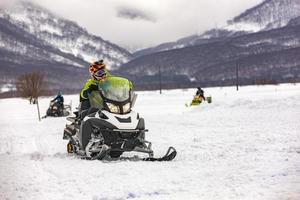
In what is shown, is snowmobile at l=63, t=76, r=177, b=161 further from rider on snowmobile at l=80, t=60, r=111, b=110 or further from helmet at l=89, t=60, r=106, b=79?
helmet at l=89, t=60, r=106, b=79

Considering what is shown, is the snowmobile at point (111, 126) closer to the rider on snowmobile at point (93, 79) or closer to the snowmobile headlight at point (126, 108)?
the snowmobile headlight at point (126, 108)

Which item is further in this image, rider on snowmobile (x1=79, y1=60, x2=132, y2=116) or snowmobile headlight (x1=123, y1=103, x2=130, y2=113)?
rider on snowmobile (x1=79, y1=60, x2=132, y2=116)

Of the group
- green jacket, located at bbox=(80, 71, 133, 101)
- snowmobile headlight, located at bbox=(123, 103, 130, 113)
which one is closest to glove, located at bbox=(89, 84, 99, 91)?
green jacket, located at bbox=(80, 71, 133, 101)

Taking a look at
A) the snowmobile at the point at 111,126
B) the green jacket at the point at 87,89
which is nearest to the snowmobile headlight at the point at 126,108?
the snowmobile at the point at 111,126

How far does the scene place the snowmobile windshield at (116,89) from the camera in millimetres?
9664

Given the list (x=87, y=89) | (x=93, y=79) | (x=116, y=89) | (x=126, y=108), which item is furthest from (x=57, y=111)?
(x=126, y=108)

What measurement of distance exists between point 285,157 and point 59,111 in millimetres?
26332

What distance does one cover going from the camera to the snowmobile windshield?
966cm

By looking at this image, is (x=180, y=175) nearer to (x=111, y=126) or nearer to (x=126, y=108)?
(x=111, y=126)

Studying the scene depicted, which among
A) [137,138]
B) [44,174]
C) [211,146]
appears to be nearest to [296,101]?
[211,146]

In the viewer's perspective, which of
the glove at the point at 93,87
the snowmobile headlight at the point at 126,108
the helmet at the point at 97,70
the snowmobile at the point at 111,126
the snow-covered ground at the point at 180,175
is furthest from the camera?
the helmet at the point at 97,70

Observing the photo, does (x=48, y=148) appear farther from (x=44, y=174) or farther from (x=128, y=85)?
(x=44, y=174)

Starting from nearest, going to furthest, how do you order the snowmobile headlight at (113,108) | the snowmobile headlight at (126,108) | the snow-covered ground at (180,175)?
1. the snow-covered ground at (180,175)
2. the snowmobile headlight at (113,108)
3. the snowmobile headlight at (126,108)

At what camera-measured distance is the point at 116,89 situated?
9750mm
